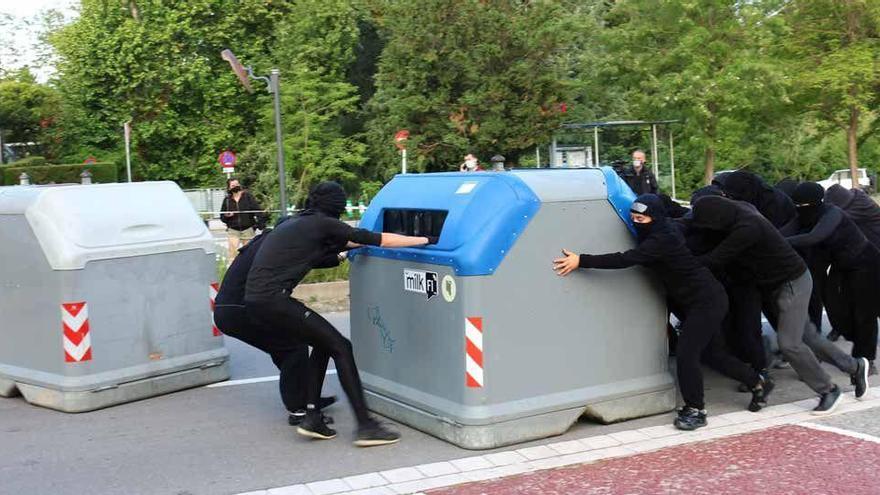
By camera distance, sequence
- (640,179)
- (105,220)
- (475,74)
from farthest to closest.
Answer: (475,74)
(640,179)
(105,220)

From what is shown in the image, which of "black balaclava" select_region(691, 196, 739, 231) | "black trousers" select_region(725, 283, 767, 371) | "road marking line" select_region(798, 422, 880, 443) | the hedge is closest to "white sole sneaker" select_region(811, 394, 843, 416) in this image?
"road marking line" select_region(798, 422, 880, 443)

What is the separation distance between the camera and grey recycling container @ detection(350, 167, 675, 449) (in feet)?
19.3

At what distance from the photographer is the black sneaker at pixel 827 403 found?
21.7ft

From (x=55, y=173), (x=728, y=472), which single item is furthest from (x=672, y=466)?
(x=55, y=173)

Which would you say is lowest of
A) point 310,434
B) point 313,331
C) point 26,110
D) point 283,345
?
point 310,434

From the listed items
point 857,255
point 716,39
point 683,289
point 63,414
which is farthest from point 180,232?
point 716,39

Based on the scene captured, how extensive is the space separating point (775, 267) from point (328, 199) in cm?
318

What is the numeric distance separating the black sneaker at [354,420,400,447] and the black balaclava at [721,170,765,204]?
3.26 meters

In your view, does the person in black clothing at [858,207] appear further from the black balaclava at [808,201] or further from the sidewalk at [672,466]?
the sidewalk at [672,466]

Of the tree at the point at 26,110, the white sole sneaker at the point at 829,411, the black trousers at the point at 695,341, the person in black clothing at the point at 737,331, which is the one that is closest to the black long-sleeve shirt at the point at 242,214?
the person in black clothing at the point at 737,331

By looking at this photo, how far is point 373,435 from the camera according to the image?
6.08 meters

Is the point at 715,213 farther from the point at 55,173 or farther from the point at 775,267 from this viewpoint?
the point at 55,173

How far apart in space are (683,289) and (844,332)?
2.37m

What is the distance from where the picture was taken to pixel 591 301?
20.6 feet
